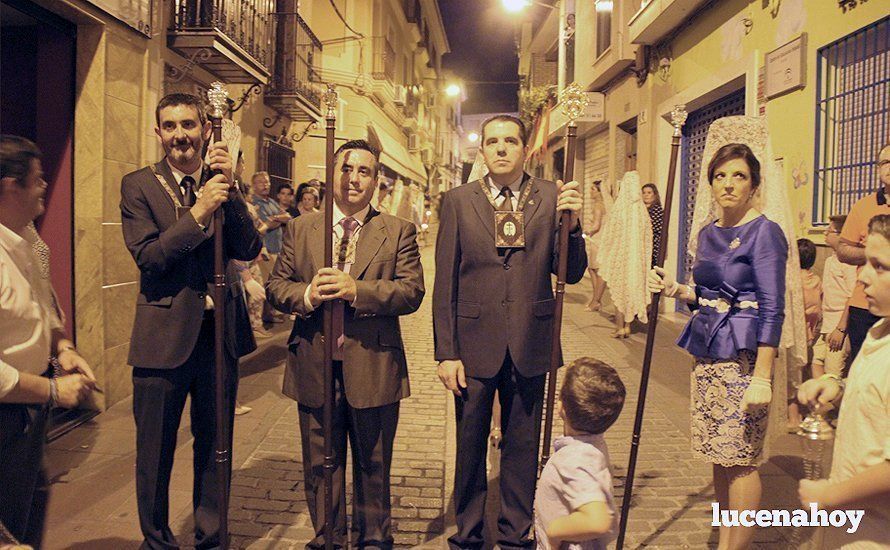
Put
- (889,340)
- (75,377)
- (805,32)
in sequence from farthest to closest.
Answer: (805,32)
(75,377)
(889,340)

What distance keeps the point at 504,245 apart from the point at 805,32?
5668 millimetres

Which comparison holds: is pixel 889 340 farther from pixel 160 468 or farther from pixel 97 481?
pixel 97 481

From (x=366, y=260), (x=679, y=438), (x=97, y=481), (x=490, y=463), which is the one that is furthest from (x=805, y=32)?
(x=97, y=481)

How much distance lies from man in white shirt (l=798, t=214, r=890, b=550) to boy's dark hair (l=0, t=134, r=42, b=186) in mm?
2640

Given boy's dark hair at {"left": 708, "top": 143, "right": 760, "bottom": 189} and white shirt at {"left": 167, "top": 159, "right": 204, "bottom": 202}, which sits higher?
boy's dark hair at {"left": 708, "top": 143, "right": 760, "bottom": 189}

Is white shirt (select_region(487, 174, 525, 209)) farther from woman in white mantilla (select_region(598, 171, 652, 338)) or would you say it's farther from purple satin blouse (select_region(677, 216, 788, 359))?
woman in white mantilla (select_region(598, 171, 652, 338))

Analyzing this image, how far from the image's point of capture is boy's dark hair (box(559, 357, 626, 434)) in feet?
7.35

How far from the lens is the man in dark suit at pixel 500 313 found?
124 inches

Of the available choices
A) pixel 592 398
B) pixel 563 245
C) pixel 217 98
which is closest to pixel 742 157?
pixel 563 245

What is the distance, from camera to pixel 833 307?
17.6ft

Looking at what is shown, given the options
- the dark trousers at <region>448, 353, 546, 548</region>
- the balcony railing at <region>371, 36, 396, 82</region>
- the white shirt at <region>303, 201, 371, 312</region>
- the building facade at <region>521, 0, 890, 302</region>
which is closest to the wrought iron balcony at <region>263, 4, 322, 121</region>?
the building facade at <region>521, 0, 890, 302</region>

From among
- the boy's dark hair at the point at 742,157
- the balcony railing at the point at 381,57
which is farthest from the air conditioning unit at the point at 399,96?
the boy's dark hair at the point at 742,157

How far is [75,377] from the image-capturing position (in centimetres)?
216

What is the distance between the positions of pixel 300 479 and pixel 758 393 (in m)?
2.87
